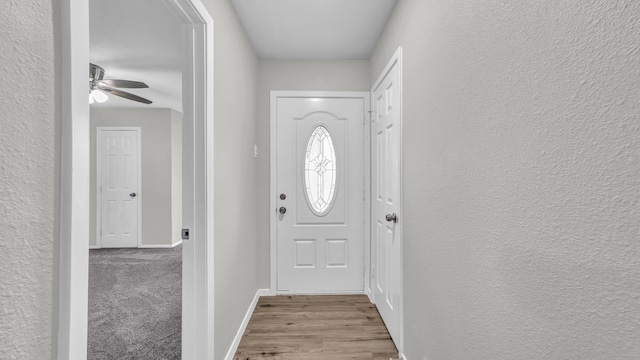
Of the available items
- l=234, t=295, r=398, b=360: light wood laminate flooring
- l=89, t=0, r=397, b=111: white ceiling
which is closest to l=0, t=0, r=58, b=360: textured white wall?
l=234, t=295, r=398, b=360: light wood laminate flooring

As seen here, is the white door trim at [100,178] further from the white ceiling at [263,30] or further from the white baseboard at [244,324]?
the white baseboard at [244,324]

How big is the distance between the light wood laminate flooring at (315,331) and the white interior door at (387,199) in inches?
5.2

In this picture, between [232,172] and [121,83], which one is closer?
[232,172]

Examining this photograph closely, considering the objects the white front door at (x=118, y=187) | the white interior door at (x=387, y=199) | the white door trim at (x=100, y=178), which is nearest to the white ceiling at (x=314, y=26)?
the white interior door at (x=387, y=199)

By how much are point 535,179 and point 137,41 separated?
3.13m

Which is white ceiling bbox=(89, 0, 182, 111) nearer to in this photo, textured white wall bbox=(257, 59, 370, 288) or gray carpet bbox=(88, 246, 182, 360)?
textured white wall bbox=(257, 59, 370, 288)

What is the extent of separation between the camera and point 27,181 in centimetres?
60

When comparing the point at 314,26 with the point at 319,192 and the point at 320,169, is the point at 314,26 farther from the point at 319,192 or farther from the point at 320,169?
the point at 319,192

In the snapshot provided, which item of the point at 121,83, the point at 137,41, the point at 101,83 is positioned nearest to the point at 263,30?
the point at 137,41

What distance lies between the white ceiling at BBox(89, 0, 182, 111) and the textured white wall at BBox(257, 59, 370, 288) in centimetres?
87

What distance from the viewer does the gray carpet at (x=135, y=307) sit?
2.05 m

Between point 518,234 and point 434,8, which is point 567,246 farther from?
point 434,8

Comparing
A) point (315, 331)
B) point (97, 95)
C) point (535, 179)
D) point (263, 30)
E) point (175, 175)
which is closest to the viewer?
point (535, 179)

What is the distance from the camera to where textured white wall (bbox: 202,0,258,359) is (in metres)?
1.75
